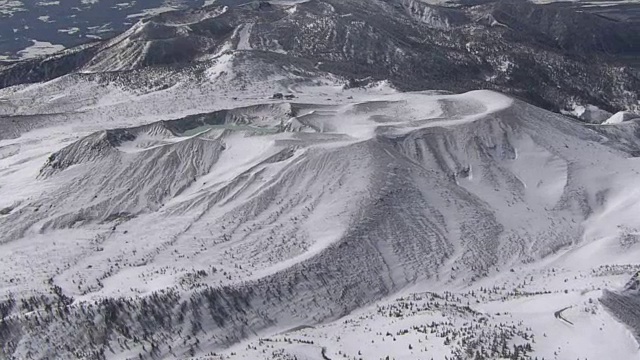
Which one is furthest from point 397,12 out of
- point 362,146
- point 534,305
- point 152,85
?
point 534,305

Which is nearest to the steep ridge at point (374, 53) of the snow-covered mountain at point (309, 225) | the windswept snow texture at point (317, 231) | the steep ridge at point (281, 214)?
the snow-covered mountain at point (309, 225)

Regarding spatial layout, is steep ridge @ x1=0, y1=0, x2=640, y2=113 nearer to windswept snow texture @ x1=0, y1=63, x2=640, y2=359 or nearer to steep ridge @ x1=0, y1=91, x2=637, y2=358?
windswept snow texture @ x1=0, y1=63, x2=640, y2=359

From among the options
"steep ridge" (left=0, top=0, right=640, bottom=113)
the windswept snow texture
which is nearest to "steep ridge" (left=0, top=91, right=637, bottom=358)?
the windswept snow texture

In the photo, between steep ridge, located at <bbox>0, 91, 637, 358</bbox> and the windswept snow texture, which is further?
steep ridge, located at <bbox>0, 91, 637, 358</bbox>

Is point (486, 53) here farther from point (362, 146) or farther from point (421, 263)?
point (421, 263)

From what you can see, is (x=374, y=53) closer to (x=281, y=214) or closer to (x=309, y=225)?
(x=281, y=214)

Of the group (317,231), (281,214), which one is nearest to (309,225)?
(317,231)

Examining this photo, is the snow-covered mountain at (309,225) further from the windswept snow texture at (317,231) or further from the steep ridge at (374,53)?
the steep ridge at (374,53)
